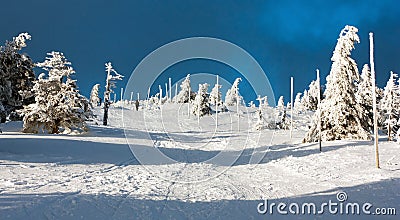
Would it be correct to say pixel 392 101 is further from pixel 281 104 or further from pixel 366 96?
pixel 281 104

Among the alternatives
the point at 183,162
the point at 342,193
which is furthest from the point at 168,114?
the point at 342,193

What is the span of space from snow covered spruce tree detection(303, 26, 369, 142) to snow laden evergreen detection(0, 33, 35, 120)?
25.9 m

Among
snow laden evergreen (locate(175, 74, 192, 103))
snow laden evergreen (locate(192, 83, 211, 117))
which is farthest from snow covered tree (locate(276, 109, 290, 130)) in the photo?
snow laden evergreen (locate(175, 74, 192, 103))

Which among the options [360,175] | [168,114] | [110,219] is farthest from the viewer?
[168,114]

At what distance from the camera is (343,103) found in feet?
82.5

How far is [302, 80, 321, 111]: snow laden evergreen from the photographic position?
8244 centimetres

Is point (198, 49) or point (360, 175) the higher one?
point (198, 49)

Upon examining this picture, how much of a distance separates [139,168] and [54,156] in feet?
16.8

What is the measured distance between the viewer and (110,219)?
6.59m

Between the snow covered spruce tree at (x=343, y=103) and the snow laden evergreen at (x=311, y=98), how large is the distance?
58553 mm

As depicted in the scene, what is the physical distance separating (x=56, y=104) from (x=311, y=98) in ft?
249

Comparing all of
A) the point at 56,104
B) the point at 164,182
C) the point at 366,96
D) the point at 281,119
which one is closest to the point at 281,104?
the point at 281,119

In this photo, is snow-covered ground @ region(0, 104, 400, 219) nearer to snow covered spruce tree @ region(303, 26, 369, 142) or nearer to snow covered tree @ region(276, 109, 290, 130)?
snow covered spruce tree @ region(303, 26, 369, 142)

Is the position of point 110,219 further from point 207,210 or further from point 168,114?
point 168,114
